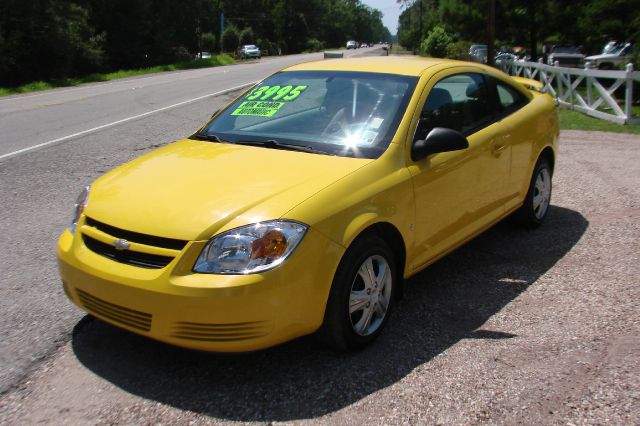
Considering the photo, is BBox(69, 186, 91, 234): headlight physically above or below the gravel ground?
above

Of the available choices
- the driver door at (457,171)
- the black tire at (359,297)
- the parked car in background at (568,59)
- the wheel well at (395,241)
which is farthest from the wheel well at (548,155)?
the parked car in background at (568,59)

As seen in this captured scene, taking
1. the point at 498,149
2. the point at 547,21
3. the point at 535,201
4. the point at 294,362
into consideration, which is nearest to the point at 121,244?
the point at 294,362

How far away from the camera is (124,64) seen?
182 feet

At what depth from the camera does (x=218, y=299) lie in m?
2.96

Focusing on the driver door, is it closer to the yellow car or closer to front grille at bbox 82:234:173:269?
the yellow car

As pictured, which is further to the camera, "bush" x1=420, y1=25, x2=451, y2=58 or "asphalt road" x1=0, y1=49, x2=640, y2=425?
"bush" x1=420, y1=25, x2=451, y2=58

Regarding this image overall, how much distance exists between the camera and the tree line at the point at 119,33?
34.0 metres

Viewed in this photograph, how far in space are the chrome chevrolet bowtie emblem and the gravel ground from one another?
0.68m

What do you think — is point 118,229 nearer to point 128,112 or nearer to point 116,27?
point 128,112

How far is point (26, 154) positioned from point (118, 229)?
7.01 meters

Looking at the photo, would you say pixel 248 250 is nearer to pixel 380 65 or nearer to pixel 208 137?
pixel 208 137

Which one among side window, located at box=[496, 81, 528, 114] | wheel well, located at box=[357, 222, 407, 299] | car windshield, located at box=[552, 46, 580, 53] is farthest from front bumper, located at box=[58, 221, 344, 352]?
car windshield, located at box=[552, 46, 580, 53]

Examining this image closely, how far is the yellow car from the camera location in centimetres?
305

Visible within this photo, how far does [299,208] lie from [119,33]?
186 ft
